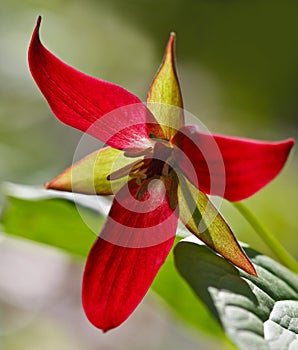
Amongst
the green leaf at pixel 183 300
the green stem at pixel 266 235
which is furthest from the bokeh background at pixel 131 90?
the green stem at pixel 266 235

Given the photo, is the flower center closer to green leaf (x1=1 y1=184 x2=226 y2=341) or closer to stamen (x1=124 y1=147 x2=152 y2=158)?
stamen (x1=124 y1=147 x2=152 y2=158)

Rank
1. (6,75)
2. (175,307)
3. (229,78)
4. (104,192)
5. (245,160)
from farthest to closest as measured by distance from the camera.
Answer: (229,78)
(6,75)
(175,307)
(104,192)
(245,160)

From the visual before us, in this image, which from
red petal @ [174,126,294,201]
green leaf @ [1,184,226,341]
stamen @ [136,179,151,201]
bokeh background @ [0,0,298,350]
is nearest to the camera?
red petal @ [174,126,294,201]

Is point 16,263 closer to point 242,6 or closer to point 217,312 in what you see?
point 242,6

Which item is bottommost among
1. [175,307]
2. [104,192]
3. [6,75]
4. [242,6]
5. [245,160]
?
[6,75]

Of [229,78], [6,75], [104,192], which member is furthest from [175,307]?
[229,78]

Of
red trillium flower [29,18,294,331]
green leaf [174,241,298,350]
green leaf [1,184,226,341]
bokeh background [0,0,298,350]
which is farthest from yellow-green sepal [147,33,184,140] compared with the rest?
bokeh background [0,0,298,350]
